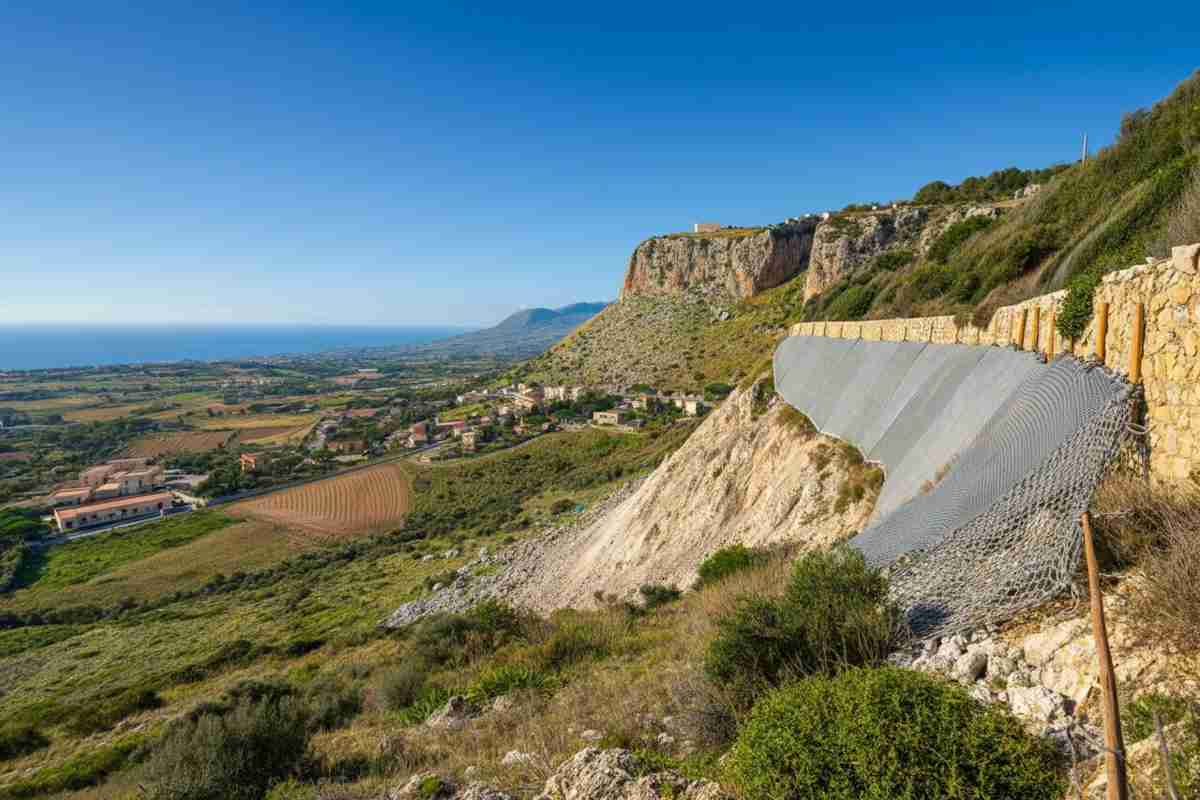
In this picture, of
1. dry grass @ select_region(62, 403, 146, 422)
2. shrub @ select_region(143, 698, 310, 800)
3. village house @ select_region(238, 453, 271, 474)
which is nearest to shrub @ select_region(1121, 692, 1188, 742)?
shrub @ select_region(143, 698, 310, 800)

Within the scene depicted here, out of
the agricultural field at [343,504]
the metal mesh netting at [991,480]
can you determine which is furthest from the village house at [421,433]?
the metal mesh netting at [991,480]

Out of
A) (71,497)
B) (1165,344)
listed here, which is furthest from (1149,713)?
(71,497)

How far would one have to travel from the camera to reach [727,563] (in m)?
11.6

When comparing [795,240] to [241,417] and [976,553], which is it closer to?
[976,553]

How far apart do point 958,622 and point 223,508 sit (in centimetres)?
6277

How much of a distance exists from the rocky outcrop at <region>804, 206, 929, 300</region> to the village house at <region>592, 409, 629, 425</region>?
22342 millimetres

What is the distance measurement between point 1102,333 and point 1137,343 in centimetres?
81

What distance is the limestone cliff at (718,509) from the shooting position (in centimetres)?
1178

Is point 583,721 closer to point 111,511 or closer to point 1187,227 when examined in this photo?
point 1187,227

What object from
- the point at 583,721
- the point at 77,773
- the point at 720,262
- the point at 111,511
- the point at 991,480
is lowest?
the point at 111,511

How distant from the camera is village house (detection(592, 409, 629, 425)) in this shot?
54375 millimetres

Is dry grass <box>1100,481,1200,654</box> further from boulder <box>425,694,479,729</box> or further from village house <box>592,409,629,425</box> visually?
village house <box>592,409,629,425</box>

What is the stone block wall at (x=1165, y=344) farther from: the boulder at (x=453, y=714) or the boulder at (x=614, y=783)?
the boulder at (x=453, y=714)

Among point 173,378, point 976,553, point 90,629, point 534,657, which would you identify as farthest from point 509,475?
point 173,378
